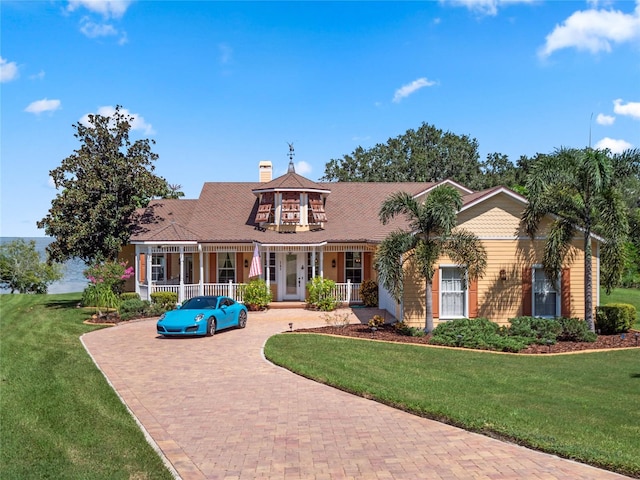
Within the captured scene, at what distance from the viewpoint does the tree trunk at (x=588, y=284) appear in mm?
18062

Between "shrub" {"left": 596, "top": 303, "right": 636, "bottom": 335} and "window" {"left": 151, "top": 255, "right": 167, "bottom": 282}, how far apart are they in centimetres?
1947

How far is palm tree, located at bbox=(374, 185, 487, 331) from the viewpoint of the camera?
692 inches

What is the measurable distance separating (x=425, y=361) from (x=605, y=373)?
4156 mm

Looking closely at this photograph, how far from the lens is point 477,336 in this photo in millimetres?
16734

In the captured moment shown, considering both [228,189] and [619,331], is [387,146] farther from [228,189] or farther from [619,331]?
[619,331]

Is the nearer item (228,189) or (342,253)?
(342,253)

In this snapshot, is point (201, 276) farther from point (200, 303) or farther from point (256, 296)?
point (200, 303)

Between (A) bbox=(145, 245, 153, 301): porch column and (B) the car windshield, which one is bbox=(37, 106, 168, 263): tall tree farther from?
(B) the car windshield

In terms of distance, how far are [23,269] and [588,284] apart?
43543 mm

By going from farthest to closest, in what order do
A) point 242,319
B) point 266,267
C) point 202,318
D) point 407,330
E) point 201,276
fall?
point 266,267 → point 201,276 → point 242,319 → point 407,330 → point 202,318

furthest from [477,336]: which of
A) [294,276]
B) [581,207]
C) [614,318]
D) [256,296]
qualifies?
[294,276]

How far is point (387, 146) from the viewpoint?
51031mm

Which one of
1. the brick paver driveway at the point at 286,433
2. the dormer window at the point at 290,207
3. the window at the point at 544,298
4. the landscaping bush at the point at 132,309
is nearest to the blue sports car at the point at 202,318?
the brick paver driveway at the point at 286,433

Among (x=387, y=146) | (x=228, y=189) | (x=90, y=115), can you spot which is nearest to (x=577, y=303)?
(x=228, y=189)
